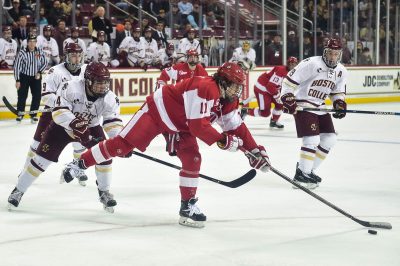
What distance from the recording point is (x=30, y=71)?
1099 cm

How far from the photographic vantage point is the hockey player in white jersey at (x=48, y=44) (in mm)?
11859

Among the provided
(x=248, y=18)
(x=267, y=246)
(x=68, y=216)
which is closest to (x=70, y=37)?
(x=248, y=18)

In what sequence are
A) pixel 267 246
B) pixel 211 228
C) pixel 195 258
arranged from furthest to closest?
pixel 211 228 → pixel 267 246 → pixel 195 258

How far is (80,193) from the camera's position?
5656 mm

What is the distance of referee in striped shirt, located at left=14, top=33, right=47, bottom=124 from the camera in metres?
11.0

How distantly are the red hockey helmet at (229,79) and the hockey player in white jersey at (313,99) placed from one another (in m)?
1.65

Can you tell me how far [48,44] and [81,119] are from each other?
745 centimetres

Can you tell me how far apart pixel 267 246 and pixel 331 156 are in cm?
386

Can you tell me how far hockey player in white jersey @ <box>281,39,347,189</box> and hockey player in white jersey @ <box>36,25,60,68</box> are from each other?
6.41m

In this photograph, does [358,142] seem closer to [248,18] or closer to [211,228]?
[211,228]

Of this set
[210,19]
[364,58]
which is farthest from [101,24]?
[364,58]

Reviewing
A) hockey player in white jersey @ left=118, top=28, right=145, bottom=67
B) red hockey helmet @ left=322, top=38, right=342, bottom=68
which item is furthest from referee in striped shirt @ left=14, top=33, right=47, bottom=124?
red hockey helmet @ left=322, top=38, right=342, bottom=68

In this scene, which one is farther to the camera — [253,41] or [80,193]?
[253,41]

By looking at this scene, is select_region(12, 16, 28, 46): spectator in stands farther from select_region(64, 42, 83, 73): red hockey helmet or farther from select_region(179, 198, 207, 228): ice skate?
select_region(179, 198, 207, 228): ice skate
